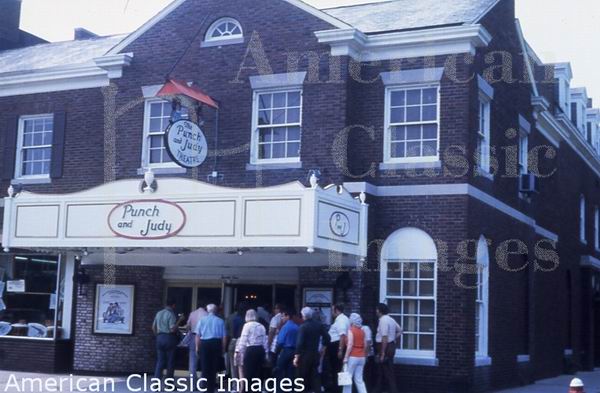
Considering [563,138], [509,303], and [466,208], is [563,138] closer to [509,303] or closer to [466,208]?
[509,303]

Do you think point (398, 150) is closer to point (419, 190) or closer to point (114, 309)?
point (419, 190)

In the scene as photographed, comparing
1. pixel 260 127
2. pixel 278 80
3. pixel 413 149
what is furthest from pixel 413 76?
pixel 260 127

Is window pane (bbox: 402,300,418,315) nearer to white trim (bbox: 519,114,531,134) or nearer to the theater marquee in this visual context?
the theater marquee

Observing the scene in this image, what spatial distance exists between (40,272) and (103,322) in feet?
7.87

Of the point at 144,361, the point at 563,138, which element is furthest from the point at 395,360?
the point at 563,138

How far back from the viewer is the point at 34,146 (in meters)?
23.5

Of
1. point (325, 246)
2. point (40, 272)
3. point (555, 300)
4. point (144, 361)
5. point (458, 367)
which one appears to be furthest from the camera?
point (555, 300)

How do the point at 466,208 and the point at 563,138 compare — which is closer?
the point at 466,208

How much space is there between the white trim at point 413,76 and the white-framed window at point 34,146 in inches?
343

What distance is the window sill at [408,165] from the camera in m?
19.3

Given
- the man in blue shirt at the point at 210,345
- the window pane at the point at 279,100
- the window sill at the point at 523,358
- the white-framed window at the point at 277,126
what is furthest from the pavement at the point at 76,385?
the window pane at the point at 279,100

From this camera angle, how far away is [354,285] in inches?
753

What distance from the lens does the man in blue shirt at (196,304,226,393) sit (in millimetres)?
17438

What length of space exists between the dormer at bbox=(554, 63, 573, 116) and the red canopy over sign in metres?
13.2
